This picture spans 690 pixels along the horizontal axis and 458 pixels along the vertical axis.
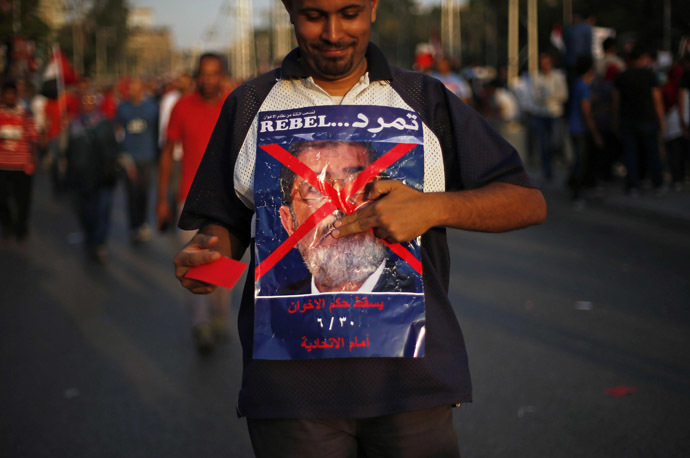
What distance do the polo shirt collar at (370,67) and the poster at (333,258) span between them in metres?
0.16

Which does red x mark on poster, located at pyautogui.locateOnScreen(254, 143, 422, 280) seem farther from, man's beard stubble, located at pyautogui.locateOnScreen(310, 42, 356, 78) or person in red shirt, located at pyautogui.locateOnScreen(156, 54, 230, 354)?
person in red shirt, located at pyautogui.locateOnScreen(156, 54, 230, 354)

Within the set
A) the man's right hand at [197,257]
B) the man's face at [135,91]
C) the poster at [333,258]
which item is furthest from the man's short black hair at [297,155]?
the man's face at [135,91]

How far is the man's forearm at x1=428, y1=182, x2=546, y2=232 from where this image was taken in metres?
2.09

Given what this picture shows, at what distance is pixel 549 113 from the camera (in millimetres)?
15727

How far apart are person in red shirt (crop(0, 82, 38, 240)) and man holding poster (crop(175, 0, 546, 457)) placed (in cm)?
995

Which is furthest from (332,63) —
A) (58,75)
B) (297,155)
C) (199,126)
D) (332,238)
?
(58,75)

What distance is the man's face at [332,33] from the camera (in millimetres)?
2177

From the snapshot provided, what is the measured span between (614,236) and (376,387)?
8985 millimetres

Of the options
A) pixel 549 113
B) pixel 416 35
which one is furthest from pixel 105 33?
pixel 549 113

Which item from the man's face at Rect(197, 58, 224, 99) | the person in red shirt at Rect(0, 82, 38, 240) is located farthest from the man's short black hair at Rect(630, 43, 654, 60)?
the person in red shirt at Rect(0, 82, 38, 240)

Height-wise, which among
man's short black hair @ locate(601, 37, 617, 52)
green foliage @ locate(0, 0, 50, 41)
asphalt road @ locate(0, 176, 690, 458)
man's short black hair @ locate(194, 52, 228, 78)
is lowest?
asphalt road @ locate(0, 176, 690, 458)

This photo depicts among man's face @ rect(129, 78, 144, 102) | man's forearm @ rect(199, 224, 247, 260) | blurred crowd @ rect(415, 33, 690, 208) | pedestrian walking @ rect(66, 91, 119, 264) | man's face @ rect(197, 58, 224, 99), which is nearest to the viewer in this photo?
man's forearm @ rect(199, 224, 247, 260)

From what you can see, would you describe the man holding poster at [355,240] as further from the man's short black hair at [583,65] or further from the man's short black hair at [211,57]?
the man's short black hair at [583,65]

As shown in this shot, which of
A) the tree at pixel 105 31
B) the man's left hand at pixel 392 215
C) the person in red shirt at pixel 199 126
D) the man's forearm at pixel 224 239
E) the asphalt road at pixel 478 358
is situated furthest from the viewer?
the tree at pixel 105 31
